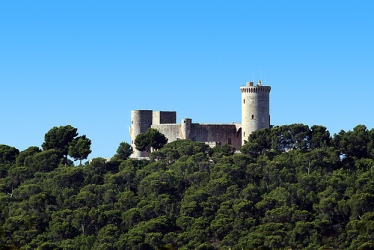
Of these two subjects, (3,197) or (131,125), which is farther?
(131,125)

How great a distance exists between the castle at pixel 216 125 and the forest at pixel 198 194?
2.61 feet

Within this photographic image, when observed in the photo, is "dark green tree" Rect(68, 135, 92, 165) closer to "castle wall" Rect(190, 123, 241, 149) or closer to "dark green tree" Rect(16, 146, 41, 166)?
"dark green tree" Rect(16, 146, 41, 166)

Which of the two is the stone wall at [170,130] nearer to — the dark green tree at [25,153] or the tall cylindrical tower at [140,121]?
the tall cylindrical tower at [140,121]

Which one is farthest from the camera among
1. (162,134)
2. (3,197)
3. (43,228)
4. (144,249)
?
(162,134)

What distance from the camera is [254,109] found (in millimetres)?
69188

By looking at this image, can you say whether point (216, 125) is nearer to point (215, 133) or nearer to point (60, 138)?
point (215, 133)

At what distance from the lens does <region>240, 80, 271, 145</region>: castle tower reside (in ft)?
227

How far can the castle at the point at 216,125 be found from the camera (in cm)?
6925

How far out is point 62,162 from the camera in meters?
72.2

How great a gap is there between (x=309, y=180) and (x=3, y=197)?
648 inches

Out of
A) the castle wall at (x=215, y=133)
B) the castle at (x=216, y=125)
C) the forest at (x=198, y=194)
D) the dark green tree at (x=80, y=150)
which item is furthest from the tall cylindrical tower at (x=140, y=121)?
the castle wall at (x=215, y=133)

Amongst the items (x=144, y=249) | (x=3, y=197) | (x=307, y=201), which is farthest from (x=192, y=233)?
(x=3, y=197)

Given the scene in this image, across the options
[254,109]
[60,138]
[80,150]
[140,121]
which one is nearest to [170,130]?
[140,121]

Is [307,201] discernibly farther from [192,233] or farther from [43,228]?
[43,228]
